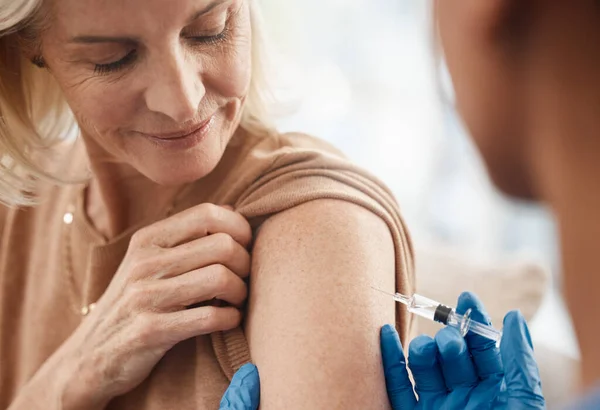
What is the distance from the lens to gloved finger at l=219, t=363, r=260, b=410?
104 centimetres

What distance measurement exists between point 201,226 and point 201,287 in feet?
0.34

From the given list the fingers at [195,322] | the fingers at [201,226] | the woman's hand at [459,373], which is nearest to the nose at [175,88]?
the fingers at [201,226]

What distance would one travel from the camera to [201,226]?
1.14 meters

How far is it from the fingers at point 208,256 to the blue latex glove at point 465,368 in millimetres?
259

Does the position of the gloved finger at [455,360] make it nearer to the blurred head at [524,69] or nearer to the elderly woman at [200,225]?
the elderly woman at [200,225]

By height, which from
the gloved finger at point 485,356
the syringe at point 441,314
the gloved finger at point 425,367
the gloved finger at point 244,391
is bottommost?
the gloved finger at point 244,391

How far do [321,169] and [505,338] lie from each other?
15.5 inches

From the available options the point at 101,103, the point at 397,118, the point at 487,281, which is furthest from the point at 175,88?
the point at 397,118

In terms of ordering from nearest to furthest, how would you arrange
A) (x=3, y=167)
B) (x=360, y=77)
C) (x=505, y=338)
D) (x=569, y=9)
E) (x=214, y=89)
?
(x=569, y=9) < (x=505, y=338) < (x=214, y=89) < (x=3, y=167) < (x=360, y=77)

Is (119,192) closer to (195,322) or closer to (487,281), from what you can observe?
(195,322)

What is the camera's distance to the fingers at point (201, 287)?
109 cm

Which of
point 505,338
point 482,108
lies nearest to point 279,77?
point 505,338

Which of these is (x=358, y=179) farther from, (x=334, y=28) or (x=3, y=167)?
(x=334, y=28)

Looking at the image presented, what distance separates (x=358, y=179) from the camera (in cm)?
115
